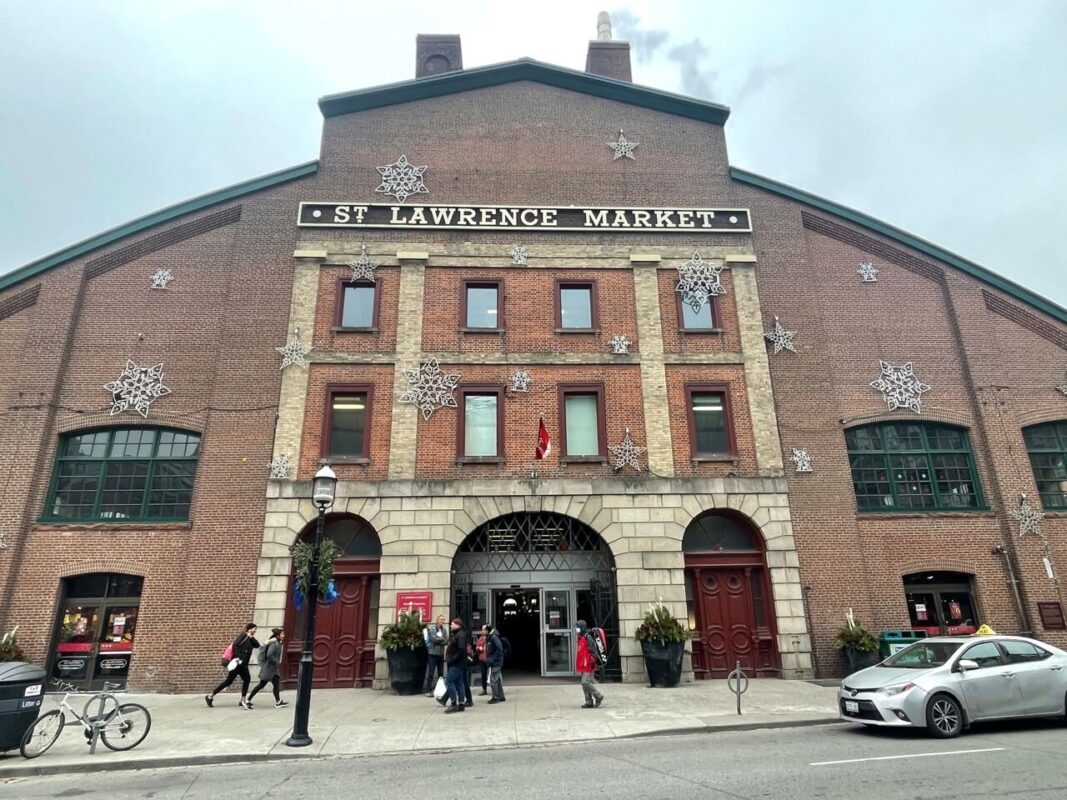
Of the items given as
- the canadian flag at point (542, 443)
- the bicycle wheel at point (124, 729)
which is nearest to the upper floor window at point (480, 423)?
the canadian flag at point (542, 443)

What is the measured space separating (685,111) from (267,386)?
1673 centimetres

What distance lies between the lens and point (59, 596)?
1638 centimetres

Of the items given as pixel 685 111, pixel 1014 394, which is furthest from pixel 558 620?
pixel 685 111

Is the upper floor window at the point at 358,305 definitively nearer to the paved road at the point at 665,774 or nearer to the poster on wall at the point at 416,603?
the poster on wall at the point at 416,603

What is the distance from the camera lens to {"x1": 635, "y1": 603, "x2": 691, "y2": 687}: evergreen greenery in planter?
1526 cm

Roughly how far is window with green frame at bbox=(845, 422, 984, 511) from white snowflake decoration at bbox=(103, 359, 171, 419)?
20.3 m

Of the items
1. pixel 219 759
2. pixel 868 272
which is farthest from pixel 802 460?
pixel 219 759

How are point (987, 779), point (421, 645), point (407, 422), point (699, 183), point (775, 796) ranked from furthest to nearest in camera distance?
point (699, 183) < point (407, 422) < point (421, 645) < point (987, 779) < point (775, 796)

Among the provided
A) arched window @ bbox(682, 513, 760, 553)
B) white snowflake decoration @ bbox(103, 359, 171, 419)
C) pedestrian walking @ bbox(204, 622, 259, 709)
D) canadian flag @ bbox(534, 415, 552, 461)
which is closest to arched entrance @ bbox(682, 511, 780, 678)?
arched window @ bbox(682, 513, 760, 553)

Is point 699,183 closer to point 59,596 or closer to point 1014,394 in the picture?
point 1014,394

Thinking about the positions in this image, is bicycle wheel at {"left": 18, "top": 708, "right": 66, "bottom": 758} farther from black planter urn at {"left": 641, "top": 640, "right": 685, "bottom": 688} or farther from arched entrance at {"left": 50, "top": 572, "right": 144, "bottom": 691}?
black planter urn at {"left": 641, "top": 640, "right": 685, "bottom": 688}

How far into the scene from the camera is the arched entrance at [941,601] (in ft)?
57.9

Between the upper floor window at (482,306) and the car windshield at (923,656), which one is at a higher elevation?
the upper floor window at (482,306)

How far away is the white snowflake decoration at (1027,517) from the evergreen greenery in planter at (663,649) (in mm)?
10768
